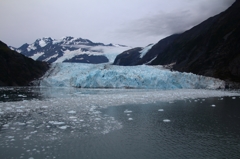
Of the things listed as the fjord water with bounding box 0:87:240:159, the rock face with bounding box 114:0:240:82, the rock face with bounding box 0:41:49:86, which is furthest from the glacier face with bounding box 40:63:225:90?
the fjord water with bounding box 0:87:240:159

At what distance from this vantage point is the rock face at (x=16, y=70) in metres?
42.2

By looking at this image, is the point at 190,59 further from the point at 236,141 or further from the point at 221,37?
the point at 236,141

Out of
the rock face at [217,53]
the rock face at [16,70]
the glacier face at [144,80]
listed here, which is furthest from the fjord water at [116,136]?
the rock face at [217,53]

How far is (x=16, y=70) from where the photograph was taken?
44.8m

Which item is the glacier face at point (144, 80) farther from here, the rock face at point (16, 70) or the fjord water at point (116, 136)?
the fjord water at point (116, 136)

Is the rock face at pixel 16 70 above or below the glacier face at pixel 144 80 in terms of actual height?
above

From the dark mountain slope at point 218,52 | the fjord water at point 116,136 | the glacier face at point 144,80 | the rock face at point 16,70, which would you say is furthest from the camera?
the dark mountain slope at point 218,52

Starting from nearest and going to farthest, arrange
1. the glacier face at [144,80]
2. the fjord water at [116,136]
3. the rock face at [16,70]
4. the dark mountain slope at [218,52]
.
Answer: the fjord water at [116,136], the glacier face at [144,80], the rock face at [16,70], the dark mountain slope at [218,52]

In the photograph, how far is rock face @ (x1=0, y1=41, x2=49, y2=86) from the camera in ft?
139

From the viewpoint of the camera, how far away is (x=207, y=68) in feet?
166

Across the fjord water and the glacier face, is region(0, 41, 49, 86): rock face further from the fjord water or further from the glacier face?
the fjord water

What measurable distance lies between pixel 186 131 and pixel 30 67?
44.8 meters

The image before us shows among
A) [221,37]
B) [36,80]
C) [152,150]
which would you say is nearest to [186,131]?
[152,150]

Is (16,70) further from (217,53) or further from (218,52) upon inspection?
(218,52)
